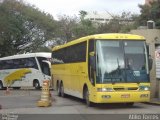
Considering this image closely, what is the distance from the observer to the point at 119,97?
59.2 feet

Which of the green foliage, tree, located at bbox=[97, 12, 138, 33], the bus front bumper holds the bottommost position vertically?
the bus front bumper

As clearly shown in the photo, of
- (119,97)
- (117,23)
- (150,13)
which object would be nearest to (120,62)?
(119,97)

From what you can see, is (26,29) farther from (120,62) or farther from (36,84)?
(120,62)

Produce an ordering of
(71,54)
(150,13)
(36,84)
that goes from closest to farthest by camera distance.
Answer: (71,54) → (150,13) → (36,84)

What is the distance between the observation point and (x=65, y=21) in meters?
72.0

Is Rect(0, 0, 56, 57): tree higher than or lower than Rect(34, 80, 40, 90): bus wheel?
higher

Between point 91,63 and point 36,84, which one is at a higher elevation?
point 91,63

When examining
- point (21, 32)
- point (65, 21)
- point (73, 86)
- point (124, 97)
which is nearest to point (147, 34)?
point (73, 86)

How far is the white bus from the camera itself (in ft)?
126

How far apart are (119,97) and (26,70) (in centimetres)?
2242

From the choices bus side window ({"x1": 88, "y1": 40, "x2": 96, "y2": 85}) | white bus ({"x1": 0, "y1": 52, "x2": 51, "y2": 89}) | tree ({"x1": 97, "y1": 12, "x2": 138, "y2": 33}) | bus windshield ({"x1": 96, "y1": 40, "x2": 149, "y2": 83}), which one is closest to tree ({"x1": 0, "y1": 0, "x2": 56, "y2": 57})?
tree ({"x1": 97, "y1": 12, "x2": 138, "y2": 33})

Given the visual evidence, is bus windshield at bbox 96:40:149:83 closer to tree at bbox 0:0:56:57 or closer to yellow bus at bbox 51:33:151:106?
yellow bus at bbox 51:33:151:106

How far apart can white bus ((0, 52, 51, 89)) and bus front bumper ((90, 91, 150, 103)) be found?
66.1ft

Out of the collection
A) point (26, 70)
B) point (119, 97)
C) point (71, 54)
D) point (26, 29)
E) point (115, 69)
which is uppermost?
point (26, 29)
